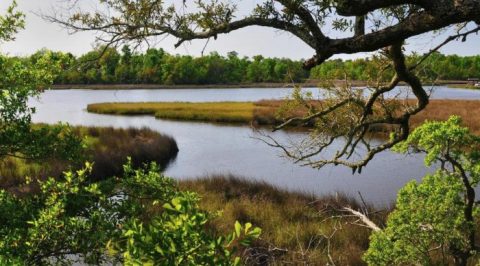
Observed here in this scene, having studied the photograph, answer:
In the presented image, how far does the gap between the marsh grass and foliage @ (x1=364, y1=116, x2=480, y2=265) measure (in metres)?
1.72

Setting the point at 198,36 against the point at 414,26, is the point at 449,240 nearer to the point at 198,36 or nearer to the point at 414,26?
the point at 414,26

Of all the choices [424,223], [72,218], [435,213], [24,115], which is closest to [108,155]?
[24,115]

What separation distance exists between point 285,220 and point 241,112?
32877 mm

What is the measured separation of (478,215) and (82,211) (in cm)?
591

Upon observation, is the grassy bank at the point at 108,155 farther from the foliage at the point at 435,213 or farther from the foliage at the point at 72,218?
the foliage at the point at 435,213

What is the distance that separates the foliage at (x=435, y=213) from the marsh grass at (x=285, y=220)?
172 centimetres

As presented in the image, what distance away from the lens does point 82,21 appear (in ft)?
18.2

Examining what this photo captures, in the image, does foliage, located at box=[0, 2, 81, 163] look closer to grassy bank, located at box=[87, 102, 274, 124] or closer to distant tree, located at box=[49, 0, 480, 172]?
distant tree, located at box=[49, 0, 480, 172]

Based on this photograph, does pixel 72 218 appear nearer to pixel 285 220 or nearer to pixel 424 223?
pixel 424 223

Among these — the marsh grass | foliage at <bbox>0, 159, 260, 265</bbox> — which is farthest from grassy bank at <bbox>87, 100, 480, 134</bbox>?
foliage at <bbox>0, 159, 260, 265</bbox>

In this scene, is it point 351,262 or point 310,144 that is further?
point 351,262

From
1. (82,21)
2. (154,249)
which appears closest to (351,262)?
(82,21)

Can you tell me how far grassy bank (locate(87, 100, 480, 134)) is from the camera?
35.7m

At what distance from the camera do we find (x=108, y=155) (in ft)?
67.0
